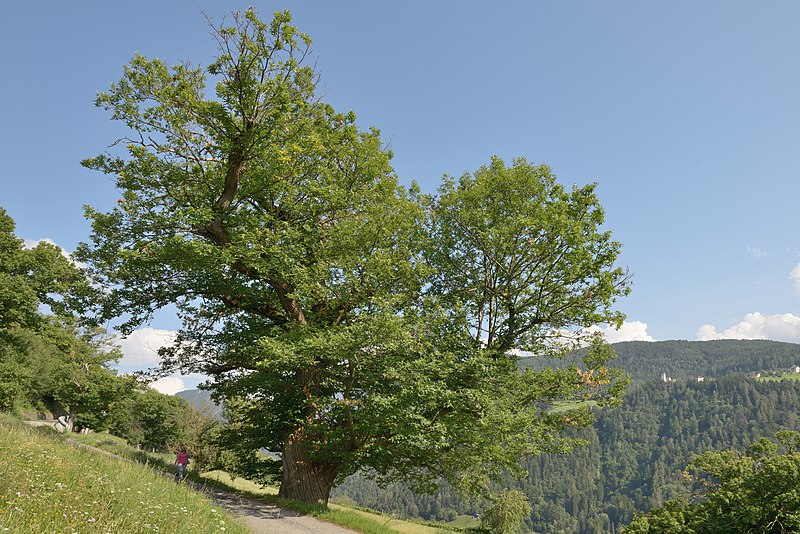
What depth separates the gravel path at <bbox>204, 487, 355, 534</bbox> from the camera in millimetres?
12934

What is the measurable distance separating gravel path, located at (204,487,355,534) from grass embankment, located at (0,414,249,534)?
6.74ft

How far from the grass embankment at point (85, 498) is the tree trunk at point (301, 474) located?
6.05 metres

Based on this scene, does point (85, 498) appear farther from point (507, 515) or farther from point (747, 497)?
point (507, 515)

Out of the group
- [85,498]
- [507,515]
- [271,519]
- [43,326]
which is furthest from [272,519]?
[507,515]

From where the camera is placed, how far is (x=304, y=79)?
18547 mm

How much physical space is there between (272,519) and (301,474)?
144 inches

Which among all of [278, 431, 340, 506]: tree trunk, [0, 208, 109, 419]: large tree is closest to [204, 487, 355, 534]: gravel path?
[278, 431, 340, 506]: tree trunk

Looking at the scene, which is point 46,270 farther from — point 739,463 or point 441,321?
point 739,463

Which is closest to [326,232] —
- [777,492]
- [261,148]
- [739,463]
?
[261,148]

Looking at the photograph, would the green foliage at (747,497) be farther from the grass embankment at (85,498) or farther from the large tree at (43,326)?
the large tree at (43,326)

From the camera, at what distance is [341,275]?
643 inches

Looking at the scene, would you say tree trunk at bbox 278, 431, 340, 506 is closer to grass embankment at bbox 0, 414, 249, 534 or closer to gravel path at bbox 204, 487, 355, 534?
gravel path at bbox 204, 487, 355, 534

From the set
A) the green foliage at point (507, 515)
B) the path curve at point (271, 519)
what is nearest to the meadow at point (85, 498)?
the path curve at point (271, 519)

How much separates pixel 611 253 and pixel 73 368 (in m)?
55.2
